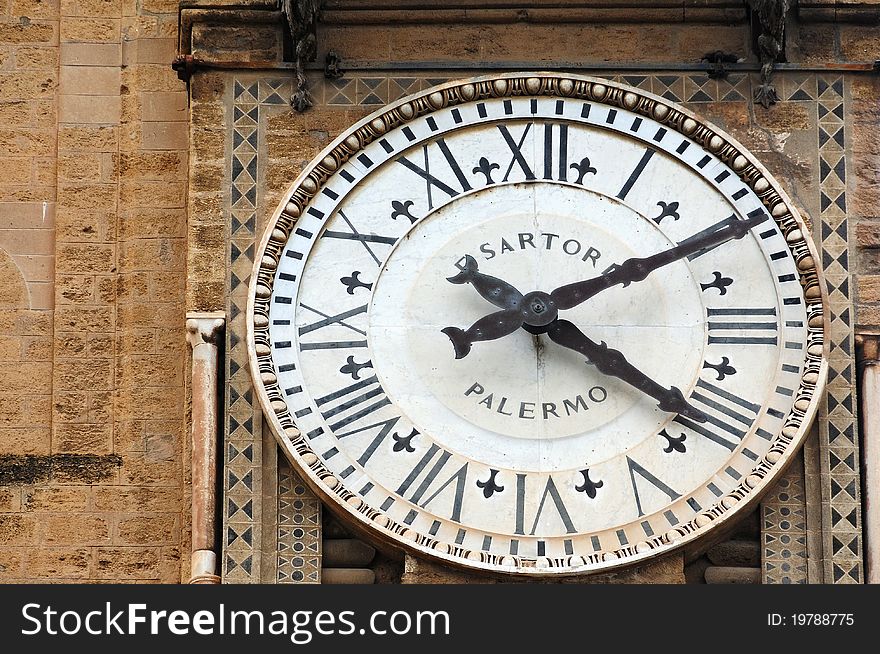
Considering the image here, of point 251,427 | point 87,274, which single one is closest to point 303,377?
point 251,427

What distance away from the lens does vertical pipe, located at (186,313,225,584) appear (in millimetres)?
13055

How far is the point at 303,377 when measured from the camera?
43.5 feet

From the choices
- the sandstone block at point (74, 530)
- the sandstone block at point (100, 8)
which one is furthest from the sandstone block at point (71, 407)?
the sandstone block at point (100, 8)

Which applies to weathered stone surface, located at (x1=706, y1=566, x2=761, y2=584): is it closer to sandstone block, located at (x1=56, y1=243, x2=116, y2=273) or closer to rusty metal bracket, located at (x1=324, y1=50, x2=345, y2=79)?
rusty metal bracket, located at (x1=324, y1=50, x2=345, y2=79)

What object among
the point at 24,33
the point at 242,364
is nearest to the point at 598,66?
the point at 242,364

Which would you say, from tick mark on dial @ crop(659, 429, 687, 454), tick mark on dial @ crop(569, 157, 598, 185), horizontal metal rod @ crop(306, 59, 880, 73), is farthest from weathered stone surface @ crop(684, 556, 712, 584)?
horizontal metal rod @ crop(306, 59, 880, 73)

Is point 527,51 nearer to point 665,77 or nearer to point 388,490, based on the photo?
point 665,77

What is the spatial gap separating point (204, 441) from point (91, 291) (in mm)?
1006

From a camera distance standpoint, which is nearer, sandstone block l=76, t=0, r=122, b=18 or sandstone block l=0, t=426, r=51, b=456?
sandstone block l=0, t=426, r=51, b=456

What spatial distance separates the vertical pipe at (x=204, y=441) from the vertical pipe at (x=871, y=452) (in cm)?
239

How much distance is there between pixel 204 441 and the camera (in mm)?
13188

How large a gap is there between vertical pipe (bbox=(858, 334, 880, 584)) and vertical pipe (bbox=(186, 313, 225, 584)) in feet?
7.85

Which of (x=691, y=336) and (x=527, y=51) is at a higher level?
(x=527, y=51)

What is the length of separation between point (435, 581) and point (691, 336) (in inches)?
53.7
